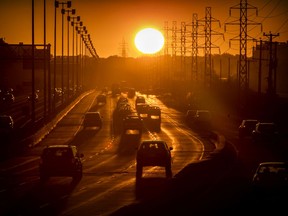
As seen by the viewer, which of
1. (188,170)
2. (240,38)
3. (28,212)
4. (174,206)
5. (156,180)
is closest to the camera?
(174,206)

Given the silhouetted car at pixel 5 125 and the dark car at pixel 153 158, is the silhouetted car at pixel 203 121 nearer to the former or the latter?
the silhouetted car at pixel 5 125

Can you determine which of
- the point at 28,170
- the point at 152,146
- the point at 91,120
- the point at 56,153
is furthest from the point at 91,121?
the point at 56,153

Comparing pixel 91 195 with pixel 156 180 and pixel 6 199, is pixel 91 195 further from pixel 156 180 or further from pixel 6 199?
pixel 156 180

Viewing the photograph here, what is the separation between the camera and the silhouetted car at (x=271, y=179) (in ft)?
94.1

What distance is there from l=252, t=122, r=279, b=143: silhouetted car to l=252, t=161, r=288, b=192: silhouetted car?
3077 centimetres

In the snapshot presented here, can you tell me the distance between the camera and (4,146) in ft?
180

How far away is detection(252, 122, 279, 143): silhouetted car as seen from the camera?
60.6 meters

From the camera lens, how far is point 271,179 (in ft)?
95.2

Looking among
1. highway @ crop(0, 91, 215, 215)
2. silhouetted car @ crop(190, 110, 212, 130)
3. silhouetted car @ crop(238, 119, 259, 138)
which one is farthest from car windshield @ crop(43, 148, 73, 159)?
silhouetted car @ crop(190, 110, 212, 130)

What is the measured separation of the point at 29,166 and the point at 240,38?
47.8m

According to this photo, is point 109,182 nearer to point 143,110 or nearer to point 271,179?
point 271,179

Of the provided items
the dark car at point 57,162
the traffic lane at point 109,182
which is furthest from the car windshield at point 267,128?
the dark car at point 57,162

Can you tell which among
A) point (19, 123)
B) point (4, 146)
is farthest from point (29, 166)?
point (19, 123)

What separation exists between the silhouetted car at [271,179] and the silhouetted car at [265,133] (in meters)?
30.8
